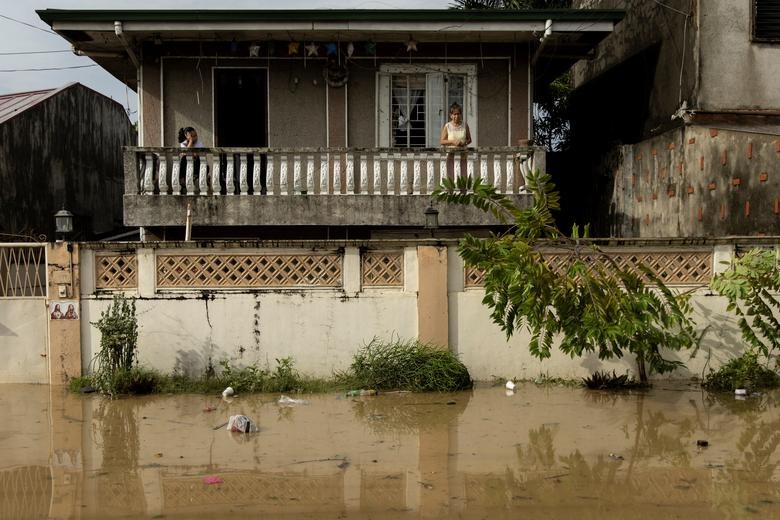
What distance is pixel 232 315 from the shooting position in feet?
27.0

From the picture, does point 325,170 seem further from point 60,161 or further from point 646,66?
point 60,161

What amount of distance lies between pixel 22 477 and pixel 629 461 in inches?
180

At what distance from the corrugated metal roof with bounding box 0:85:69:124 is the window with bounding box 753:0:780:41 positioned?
1275cm

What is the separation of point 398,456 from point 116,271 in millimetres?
4143

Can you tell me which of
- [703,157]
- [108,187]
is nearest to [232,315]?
[703,157]

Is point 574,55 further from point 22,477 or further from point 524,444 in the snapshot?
point 22,477

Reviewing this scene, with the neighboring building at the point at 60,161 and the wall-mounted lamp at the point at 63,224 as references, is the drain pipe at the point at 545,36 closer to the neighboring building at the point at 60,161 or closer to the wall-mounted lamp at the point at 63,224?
the wall-mounted lamp at the point at 63,224

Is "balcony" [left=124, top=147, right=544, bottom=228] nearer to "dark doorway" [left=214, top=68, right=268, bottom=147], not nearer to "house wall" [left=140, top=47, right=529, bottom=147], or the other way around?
"house wall" [left=140, top=47, right=529, bottom=147]

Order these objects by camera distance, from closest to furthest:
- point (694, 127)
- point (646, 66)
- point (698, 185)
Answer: point (698, 185) → point (694, 127) → point (646, 66)

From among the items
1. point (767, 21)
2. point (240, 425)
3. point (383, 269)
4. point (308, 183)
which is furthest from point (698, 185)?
point (240, 425)

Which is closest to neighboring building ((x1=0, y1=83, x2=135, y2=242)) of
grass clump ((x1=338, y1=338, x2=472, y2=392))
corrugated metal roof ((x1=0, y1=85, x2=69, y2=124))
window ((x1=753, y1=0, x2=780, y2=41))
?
corrugated metal roof ((x1=0, y1=85, x2=69, y2=124))

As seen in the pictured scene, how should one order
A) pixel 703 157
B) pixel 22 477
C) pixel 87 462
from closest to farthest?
pixel 22 477, pixel 87 462, pixel 703 157

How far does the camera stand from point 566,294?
23.8 feet

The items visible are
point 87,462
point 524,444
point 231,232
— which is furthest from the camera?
point 231,232
